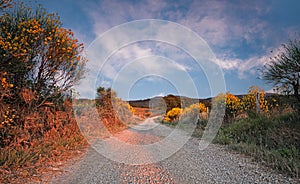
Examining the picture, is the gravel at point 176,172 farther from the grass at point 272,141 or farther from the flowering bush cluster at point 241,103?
the flowering bush cluster at point 241,103

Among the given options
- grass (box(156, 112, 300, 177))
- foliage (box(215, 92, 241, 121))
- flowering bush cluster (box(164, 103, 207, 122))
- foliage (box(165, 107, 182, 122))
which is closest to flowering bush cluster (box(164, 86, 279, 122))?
foliage (box(215, 92, 241, 121))

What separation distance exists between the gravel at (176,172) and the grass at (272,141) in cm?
27

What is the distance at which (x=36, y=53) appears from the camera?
4840 millimetres

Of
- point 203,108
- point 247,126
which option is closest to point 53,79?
point 247,126

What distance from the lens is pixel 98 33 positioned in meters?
5.88

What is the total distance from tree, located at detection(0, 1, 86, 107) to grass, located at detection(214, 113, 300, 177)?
5013mm

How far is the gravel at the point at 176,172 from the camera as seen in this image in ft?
8.60

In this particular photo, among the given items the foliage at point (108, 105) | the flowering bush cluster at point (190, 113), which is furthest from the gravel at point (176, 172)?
the flowering bush cluster at point (190, 113)

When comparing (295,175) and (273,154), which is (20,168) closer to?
(295,175)

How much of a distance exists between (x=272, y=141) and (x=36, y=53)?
251 inches

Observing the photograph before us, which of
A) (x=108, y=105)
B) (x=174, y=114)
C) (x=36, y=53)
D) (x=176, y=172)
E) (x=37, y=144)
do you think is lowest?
(x=176, y=172)

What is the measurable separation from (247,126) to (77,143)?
17.4 feet

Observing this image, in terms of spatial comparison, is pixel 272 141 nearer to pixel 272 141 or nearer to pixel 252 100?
pixel 272 141

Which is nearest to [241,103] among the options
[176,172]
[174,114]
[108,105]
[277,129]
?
[277,129]
